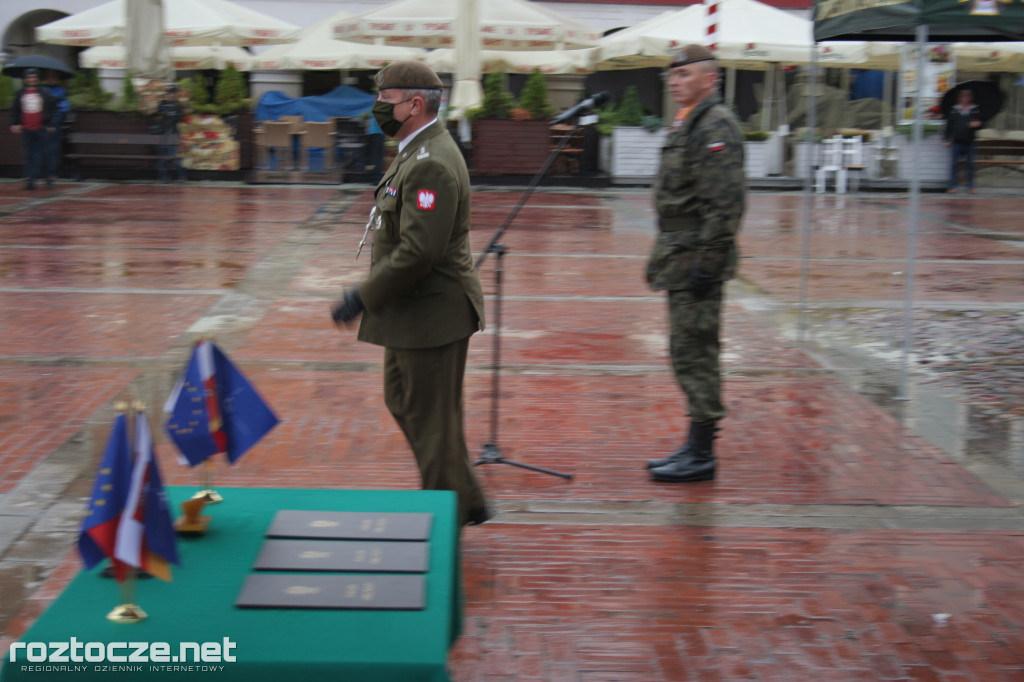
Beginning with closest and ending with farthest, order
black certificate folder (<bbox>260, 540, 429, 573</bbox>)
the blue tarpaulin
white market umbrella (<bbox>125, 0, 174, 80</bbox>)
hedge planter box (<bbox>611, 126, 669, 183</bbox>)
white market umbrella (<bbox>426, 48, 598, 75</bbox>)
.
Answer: black certificate folder (<bbox>260, 540, 429, 573</bbox>) < white market umbrella (<bbox>125, 0, 174, 80</bbox>) < hedge planter box (<bbox>611, 126, 669, 183</bbox>) < the blue tarpaulin < white market umbrella (<bbox>426, 48, 598, 75</bbox>)

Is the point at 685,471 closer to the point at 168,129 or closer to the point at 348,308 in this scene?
the point at 348,308

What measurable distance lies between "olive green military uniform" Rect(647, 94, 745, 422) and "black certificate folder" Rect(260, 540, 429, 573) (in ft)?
8.28

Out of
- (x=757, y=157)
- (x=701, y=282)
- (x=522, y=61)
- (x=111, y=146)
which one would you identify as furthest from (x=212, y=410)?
(x=522, y=61)

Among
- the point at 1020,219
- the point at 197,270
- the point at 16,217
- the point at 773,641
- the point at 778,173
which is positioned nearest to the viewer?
the point at 773,641

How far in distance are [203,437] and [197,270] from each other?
7.81m

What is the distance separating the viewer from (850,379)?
6.90 m

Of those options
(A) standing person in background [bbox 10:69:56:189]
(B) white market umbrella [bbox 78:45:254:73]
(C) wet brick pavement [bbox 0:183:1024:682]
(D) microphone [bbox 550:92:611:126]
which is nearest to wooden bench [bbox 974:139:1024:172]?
(C) wet brick pavement [bbox 0:183:1024:682]

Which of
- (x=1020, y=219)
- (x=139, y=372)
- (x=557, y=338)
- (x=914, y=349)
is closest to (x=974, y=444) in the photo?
(x=914, y=349)

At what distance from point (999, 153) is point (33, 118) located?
64.2 ft

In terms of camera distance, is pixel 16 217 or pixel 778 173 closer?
pixel 16 217

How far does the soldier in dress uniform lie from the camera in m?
3.52

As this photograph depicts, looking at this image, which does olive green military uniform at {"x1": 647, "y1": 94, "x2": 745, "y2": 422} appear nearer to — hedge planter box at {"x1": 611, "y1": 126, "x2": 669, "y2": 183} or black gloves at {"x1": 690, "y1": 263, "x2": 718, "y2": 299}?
black gloves at {"x1": 690, "y1": 263, "x2": 718, "y2": 299}

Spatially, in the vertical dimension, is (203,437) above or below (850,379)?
above

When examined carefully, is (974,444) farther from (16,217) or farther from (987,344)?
(16,217)
